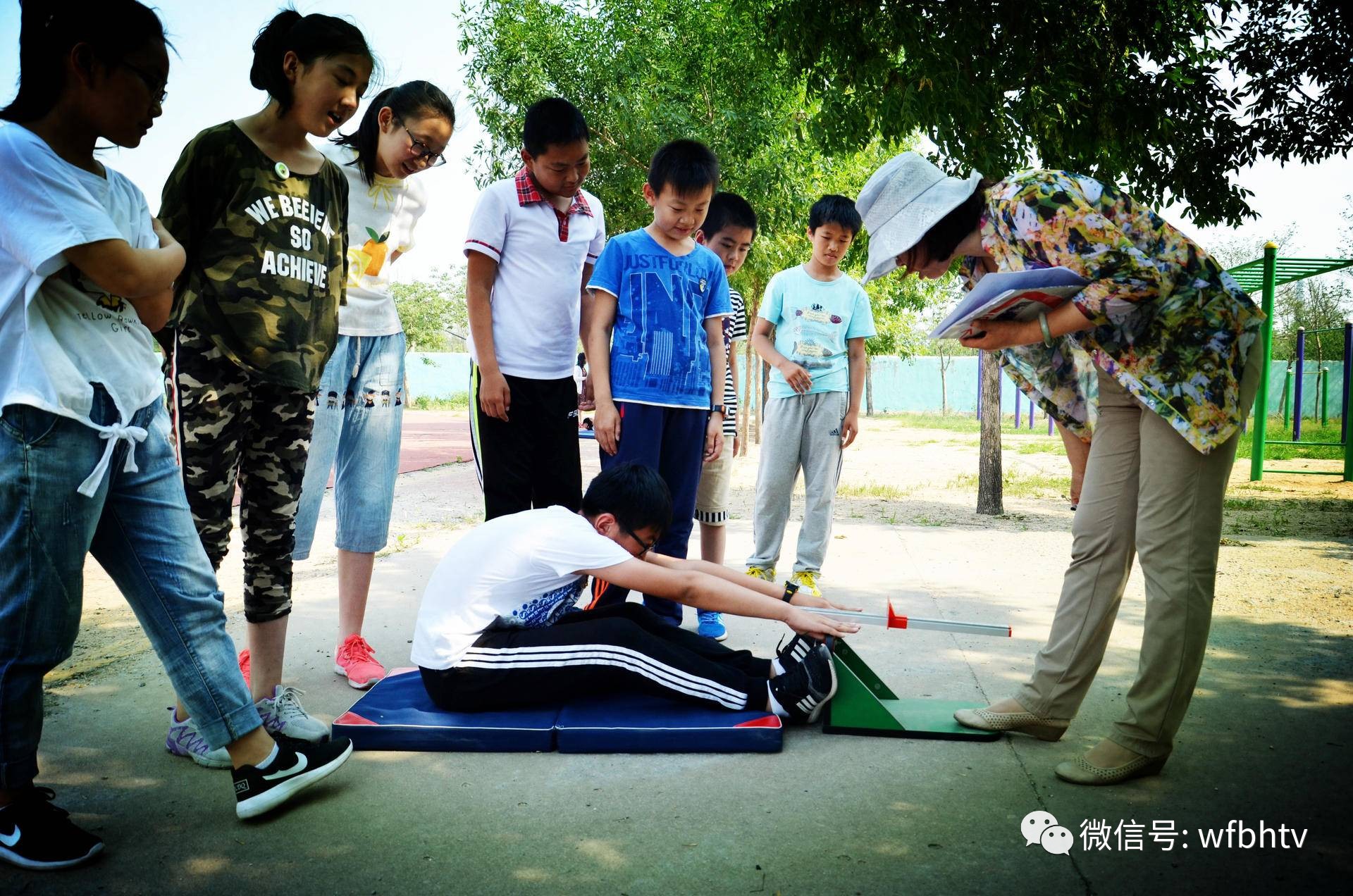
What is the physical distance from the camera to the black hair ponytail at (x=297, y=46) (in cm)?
252

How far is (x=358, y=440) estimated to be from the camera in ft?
10.9

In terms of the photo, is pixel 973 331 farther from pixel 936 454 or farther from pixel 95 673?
pixel 936 454

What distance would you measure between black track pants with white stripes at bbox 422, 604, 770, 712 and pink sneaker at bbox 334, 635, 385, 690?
18.6 inches

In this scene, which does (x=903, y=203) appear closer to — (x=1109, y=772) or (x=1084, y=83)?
(x=1109, y=772)

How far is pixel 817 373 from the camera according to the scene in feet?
15.6

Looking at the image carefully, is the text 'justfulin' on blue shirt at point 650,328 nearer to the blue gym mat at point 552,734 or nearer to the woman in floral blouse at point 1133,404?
the woman in floral blouse at point 1133,404

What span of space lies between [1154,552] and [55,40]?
9.19 ft

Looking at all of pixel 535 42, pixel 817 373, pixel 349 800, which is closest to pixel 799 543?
pixel 817 373

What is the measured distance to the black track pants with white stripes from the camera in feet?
9.00

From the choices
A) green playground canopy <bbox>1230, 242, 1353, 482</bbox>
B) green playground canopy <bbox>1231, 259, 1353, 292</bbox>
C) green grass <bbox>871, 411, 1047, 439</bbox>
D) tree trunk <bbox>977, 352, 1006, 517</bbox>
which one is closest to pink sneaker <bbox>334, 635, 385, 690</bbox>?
tree trunk <bbox>977, 352, 1006, 517</bbox>

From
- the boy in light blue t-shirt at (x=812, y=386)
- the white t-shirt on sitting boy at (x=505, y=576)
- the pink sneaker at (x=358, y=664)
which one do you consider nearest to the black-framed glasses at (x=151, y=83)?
the white t-shirt on sitting boy at (x=505, y=576)

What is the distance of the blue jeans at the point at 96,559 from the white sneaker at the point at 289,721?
433mm

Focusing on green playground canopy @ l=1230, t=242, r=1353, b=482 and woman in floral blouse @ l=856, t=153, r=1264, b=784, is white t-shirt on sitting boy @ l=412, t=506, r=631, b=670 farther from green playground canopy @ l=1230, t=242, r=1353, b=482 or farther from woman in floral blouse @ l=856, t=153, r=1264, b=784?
green playground canopy @ l=1230, t=242, r=1353, b=482

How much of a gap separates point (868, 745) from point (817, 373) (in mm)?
2389
